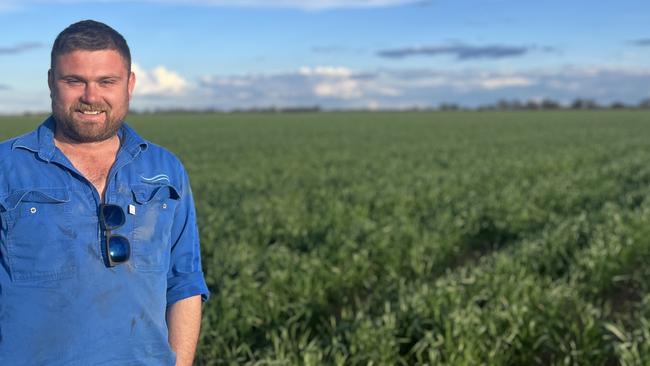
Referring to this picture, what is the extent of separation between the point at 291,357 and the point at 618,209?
25.1 feet

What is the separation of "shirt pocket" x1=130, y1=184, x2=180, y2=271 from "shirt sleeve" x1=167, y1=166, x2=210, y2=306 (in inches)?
3.1

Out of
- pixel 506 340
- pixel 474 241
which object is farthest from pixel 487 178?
pixel 506 340

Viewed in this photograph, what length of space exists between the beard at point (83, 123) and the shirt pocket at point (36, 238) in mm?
228

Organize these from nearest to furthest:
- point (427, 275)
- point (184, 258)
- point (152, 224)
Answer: point (152, 224) < point (184, 258) < point (427, 275)

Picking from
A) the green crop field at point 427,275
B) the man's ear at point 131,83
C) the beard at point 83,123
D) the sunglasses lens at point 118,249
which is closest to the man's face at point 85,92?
the beard at point 83,123

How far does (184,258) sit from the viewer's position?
278cm

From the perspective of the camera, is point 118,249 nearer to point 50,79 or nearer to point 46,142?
point 46,142

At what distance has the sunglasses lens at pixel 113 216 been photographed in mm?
2439

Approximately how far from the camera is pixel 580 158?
23375 millimetres

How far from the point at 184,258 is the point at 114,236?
1.34 feet

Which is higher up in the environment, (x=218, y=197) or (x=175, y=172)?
(x=175, y=172)

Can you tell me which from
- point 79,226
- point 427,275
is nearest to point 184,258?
point 79,226

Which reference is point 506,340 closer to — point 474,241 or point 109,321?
point 109,321

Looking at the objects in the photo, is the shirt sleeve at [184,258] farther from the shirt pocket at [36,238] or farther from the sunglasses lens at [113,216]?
the shirt pocket at [36,238]
